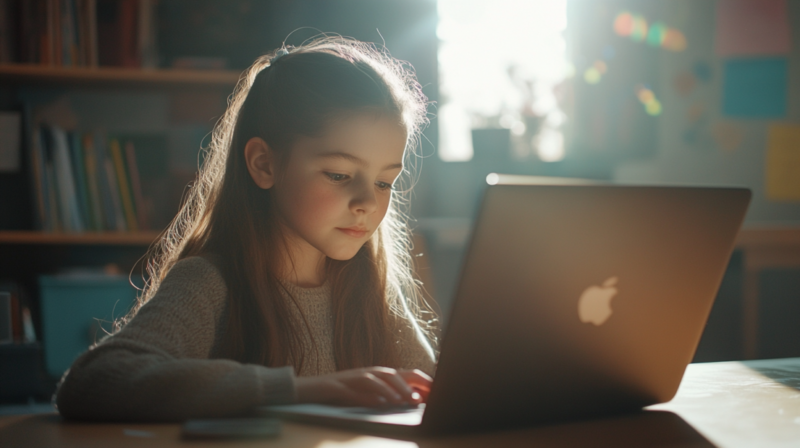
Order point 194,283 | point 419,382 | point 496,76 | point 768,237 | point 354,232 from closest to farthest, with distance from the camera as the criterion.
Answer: point 419,382 → point 194,283 → point 354,232 → point 768,237 → point 496,76

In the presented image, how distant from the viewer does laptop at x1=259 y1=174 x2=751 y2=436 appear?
0.52m

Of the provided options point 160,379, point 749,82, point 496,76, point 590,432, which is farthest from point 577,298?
point 749,82

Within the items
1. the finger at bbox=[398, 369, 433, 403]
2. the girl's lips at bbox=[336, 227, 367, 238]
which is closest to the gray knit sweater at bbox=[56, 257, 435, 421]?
the finger at bbox=[398, 369, 433, 403]

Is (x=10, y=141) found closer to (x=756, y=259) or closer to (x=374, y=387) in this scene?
(x=374, y=387)

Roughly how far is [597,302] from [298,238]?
21.1 inches

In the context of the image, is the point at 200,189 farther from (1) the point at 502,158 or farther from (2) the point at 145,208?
(1) the point at 502,158

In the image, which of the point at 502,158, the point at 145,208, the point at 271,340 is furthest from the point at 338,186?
the point at 502,158

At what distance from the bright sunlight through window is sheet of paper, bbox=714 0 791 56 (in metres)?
0.61

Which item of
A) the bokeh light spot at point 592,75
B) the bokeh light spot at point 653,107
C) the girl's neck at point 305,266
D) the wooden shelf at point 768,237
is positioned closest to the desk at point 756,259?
the wooden shelf at point 768,237

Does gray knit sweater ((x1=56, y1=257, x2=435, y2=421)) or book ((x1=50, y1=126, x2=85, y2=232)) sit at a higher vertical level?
book ((x1=50, y1=126, x2=85, y2=232))

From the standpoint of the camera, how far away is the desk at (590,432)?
1.74 feet

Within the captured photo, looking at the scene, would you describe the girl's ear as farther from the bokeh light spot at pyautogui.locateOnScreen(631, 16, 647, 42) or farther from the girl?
the bokeh light spot at pyautogui.locateOnScreen(631, 16, 647, 42)

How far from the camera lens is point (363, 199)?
0.92 m

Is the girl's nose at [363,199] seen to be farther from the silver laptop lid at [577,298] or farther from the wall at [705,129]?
the wall at [705,129]
